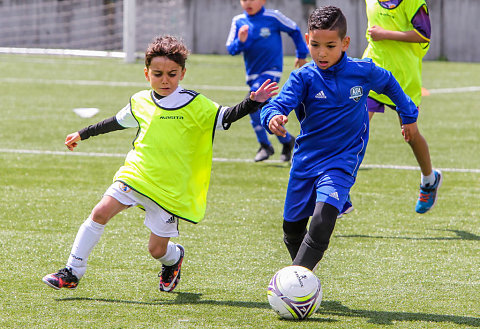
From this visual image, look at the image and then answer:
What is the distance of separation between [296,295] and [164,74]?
1448 mm

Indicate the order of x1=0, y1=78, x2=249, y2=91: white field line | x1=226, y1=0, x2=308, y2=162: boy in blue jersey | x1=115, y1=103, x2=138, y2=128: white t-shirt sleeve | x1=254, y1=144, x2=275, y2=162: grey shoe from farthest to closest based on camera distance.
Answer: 1. x1=0, y1=78, x2=249, y2=91: white field line
2. x1=226, y1=0, x2=308, y2=162: boy in blue jersey
3. x1=254, y1=144, x2=275, y2=162: grey shoe
4. x1=115, y1=103, x2=138, y2=128: white t-shirt sleeve

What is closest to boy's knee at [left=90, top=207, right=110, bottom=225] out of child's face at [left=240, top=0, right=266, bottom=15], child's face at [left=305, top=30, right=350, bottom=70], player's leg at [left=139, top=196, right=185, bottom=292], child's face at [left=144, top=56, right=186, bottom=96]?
player's leg at [left=139, top=196, right=185, bottom=292]

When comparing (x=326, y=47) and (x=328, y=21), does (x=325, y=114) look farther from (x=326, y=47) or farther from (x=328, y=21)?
(x=328, y=21)

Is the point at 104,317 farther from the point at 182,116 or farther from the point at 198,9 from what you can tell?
the point at 198,9

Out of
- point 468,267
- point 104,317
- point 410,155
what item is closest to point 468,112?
point 410,155

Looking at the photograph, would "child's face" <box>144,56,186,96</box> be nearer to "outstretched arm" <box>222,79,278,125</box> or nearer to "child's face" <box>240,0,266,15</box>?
"outstretched arm" <box>222,79,278,125</box>

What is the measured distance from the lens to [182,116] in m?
4.47

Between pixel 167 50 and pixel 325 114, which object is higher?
pixel 167 50

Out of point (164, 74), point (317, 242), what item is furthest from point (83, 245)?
point (317, 242)

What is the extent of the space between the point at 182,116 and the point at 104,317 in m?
1.18

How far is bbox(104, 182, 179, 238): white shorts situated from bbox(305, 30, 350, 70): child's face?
1.17m

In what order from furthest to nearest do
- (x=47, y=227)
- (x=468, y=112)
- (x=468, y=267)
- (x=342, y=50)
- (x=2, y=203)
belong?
1. (x=468, y=112)
2. (x=2, y=203)
3. (x=47, y=227)
4. (x=468, y=267)
5. (x=342, y=50)

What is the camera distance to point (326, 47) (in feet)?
14.1

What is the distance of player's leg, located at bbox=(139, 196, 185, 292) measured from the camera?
4457 mm
